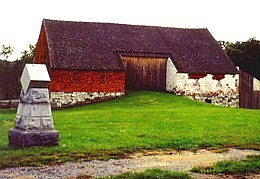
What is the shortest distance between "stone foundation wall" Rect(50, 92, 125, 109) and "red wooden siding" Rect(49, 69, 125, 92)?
→ 295mm

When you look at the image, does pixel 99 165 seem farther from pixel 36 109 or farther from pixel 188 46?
pixel 188 46

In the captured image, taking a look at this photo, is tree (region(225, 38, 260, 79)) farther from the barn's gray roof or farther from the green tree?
the green tree

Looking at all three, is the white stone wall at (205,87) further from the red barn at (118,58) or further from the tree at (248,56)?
the tree at (248,56)

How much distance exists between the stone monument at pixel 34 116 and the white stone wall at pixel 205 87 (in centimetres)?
2788

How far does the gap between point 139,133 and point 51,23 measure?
84.6ft

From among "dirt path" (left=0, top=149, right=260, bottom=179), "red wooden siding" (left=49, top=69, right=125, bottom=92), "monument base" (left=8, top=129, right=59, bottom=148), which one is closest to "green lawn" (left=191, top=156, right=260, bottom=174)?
"dirt path" (left=0, top=149, right=260, bottom=179)

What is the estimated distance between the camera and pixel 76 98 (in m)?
37.8

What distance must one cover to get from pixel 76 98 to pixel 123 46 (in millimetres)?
6109

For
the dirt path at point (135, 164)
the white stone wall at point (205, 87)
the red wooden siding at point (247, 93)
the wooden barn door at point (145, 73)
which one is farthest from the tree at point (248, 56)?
the dirt path at point (135, 164)

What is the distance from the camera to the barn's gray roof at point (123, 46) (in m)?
38.0

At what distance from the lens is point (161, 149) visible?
1357 cm

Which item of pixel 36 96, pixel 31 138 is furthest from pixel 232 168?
pixel 36 96

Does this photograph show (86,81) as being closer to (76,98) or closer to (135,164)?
(76,98)

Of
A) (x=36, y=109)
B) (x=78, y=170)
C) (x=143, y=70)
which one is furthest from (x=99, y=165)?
(x=143, y=70)
